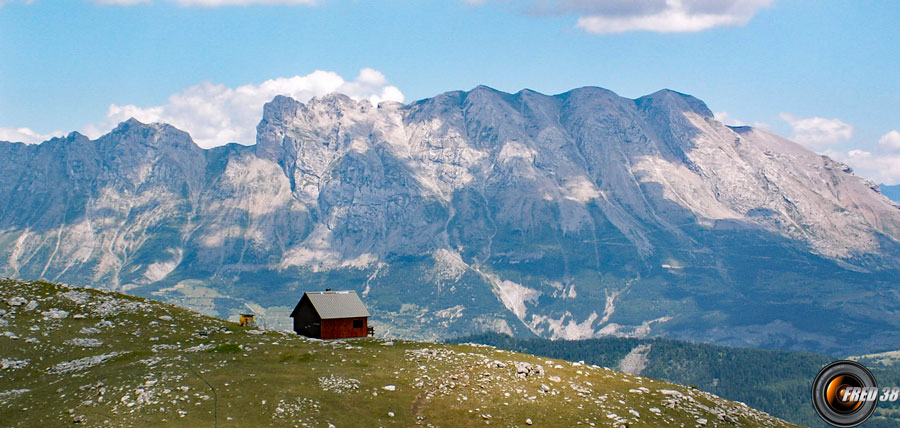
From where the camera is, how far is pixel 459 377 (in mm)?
83312

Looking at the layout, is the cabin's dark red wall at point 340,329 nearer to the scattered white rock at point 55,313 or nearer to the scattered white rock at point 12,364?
the scattered white rock at point 55,313

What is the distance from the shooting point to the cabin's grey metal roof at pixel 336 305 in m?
110

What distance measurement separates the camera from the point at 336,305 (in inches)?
4405

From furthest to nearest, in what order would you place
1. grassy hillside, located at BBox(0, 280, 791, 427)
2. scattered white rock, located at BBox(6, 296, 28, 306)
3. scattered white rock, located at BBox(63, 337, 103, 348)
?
scattered white rock, located at BBox(6, 296, 28, 306) < scattered white rock, located at BBox(63, 337, 103, 348) < grassy hillside, located at BBox(0, 280, 791, 427)

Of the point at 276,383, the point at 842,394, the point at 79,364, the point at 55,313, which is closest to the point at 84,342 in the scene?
the point at 79,364

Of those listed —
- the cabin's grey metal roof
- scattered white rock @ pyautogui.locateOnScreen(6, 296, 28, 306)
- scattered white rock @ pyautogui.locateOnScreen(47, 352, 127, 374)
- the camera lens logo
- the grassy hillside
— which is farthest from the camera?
the cabin's grey metal roof

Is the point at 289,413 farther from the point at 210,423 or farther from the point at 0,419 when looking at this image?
the point at 0,419

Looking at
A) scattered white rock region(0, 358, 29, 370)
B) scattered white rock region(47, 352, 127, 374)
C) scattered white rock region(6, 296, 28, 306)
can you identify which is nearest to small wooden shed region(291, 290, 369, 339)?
scattered white rock region(47, 352, 127, 374)

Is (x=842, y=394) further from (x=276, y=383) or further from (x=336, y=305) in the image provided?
(x=336, y=305)

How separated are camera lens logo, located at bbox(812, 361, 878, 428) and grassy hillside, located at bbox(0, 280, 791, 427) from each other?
13.4 metres

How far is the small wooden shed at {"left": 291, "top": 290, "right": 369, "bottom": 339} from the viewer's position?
109 m

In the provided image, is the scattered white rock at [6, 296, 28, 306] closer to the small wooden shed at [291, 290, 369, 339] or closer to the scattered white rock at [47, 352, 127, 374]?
the scattered white rock at [47, 352, 127, 374]

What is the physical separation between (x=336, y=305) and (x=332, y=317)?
328cm

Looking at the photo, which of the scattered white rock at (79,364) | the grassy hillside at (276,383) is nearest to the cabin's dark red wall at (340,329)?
the grassy hillside at (276,383)
